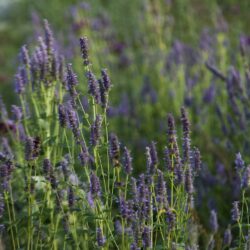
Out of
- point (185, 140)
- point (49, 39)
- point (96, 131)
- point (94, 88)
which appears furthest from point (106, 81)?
point (49, 39)

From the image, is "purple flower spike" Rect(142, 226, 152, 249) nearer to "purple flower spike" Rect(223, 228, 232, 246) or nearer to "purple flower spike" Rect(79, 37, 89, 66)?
"purple flower spike" Rect(223, 228, 232, 246)

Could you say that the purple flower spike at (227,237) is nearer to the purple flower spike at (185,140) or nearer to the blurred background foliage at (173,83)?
the purple flower spike at (185,140)

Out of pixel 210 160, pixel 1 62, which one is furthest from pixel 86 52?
pixel 1 62

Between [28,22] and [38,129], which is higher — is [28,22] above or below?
above

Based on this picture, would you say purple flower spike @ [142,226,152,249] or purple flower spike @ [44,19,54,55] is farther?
purple flower spike @ [44,19,54,55]

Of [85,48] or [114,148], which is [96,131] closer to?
[114,148]

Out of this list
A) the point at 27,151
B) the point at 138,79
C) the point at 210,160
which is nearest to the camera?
the point at 27,151

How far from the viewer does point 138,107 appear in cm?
532

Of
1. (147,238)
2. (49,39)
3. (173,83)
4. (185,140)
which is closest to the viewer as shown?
(147,238)

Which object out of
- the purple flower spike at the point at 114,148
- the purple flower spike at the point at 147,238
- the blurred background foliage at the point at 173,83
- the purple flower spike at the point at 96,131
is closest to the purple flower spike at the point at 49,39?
the purple flower spike at the point at 96,131

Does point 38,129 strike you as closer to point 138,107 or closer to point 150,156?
point 150,156

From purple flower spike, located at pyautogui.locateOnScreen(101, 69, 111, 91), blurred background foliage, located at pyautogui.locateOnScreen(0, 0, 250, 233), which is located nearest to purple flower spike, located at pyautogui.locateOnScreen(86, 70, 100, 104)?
purple flower spike, located at pyautogui.locateOnScreen(101, 69, 111, 91)

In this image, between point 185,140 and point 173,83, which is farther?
point 173,83

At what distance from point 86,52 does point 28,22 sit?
8.78m
